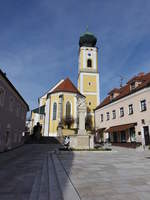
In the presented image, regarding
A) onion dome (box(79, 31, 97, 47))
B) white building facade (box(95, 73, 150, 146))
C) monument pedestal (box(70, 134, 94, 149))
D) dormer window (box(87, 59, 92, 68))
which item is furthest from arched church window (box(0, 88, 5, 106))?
onion dome (box(79, 31, 97, 47))

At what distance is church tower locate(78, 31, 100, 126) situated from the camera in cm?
4628

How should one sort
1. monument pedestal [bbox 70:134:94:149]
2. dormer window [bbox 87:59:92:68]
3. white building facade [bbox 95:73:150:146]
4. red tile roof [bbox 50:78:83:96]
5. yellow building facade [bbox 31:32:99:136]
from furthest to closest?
dormer window [bbox 87:59:92:68] → red tile roof [bbox 50:78:83:96] → yellow building facade [bbox 31:32:99:136] → white building facade [bbox 95:73:150:146] → monument pedestal [bbox 70:134:94:149]

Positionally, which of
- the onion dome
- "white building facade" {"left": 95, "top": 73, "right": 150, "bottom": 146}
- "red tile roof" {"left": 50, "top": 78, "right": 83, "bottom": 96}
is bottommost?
"white building facade" {"left": 95, "top": 73, "right": 150, "bottom": 146}

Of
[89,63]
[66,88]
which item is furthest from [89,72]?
[66,88]

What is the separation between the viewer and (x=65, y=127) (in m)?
36.9

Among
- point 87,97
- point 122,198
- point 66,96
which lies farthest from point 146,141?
point 87,97

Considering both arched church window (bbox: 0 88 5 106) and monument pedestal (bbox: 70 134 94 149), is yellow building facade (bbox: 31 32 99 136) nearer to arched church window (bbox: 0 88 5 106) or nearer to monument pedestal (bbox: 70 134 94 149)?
monument pedestal (bbox: 70 134 94 149)

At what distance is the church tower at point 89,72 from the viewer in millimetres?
46281

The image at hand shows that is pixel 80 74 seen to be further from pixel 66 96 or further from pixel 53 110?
pixel 53 110

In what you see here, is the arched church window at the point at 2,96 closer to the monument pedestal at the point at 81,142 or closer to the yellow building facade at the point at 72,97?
the monument pedestal at the point at 81,142

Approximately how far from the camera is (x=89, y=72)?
48.1m

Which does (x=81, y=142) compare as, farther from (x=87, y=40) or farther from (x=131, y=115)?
(x=87, y=40)

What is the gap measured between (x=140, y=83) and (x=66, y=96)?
67.2 feet

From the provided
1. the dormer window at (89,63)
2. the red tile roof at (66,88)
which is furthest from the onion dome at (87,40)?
the red tile roof at (66,88)
